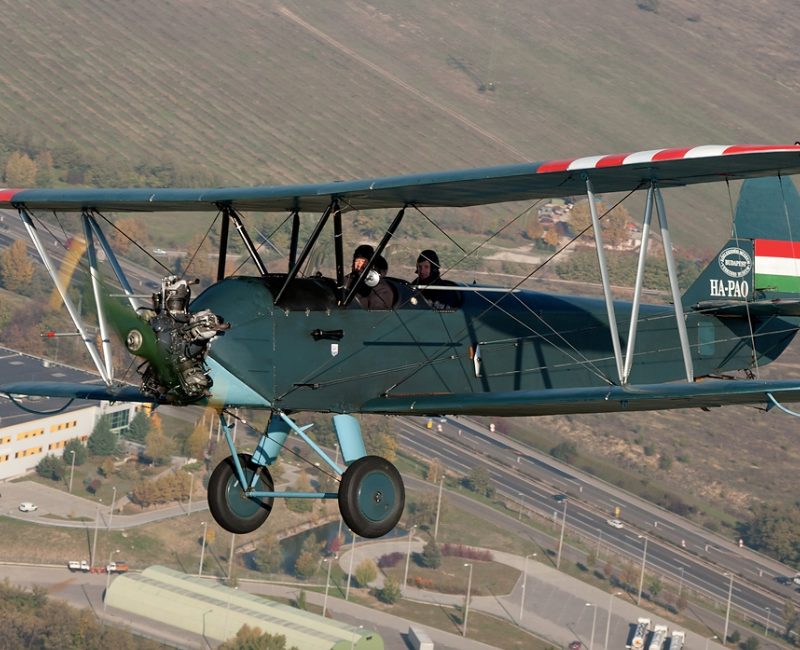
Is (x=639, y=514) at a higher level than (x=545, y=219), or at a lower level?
lower

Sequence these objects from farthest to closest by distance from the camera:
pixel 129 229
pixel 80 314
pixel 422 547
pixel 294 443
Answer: pixel 129 229 < pixel 294 443 < pixel 422 547 < pixel 80 314

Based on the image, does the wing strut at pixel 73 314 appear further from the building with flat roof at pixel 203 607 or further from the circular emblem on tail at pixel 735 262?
the building with flat roof at pixel 203 607

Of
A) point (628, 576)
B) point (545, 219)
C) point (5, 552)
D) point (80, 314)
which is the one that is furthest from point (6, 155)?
point (80, 314)

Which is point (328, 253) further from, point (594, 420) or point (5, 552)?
point (594, 420)

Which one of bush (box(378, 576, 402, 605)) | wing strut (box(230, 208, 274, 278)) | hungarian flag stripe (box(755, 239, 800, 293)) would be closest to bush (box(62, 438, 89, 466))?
bush (box(378, 576, 402, 605))

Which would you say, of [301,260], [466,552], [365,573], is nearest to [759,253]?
[301,260]

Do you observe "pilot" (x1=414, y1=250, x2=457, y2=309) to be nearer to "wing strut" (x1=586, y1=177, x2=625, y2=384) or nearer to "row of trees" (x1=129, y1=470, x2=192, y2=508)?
"wing strut" (x1=586, y1=177, x2=625, y2=384)

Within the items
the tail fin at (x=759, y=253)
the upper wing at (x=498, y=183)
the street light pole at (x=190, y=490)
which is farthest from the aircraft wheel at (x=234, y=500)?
the street light pole at (x=190, y=490)
